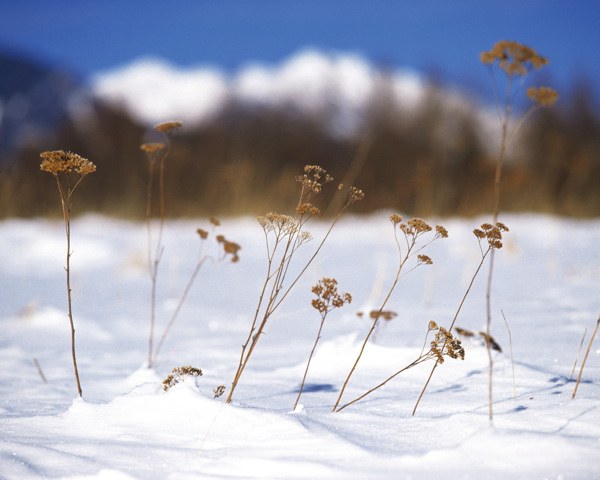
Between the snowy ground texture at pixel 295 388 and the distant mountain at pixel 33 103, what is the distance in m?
11.2

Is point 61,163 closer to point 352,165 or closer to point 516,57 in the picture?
point 516,57

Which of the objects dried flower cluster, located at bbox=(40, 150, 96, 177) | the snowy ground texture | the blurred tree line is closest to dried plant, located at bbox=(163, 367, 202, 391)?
the snowy ground texture

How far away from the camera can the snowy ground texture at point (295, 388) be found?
1.09 meters

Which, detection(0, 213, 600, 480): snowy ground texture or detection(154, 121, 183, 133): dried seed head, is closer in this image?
detection(0, 213, 600, 480): snowy ground texture

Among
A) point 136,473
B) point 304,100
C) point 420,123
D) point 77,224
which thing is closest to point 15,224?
point 77,224

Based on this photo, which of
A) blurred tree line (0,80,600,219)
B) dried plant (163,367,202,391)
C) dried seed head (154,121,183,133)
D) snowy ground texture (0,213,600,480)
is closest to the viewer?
snowy ground texture (0,213,600,480)

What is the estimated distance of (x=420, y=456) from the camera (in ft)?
3.61

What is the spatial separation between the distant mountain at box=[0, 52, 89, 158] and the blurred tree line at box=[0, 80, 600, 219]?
1.16 meters

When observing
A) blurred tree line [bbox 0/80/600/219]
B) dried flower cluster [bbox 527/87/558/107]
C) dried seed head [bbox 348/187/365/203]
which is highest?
blurred tree line [bbox 0/80/600/219]

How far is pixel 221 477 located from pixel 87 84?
21.2 metres

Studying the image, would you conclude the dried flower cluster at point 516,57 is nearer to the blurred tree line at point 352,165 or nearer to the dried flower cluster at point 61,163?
the dried flower cluster at point 61,163

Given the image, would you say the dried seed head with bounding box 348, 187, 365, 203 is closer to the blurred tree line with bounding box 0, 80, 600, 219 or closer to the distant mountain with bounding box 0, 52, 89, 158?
the blurred tree line with bounding box 0, 80, 600, 219

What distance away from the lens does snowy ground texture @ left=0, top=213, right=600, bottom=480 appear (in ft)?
3.56

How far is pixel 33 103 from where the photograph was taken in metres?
16.5
